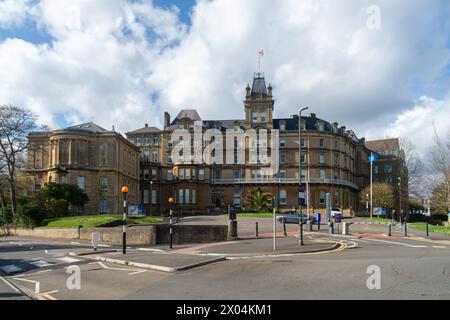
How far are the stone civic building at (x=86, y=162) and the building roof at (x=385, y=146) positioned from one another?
71100 millimetres

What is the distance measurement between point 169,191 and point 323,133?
Answer: 3175 centimetres

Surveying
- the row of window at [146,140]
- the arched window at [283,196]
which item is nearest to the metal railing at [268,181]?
the arched window at [283,196]

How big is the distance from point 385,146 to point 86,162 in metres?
77.9

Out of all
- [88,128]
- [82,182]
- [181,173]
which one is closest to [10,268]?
[82,182]

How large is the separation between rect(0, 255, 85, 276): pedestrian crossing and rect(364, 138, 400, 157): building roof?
100142 mm

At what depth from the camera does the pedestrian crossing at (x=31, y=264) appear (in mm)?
16066

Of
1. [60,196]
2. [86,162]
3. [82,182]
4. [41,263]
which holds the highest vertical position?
[86,162]

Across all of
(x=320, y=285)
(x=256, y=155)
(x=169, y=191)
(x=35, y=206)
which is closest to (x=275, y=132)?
(x=256, y=155)

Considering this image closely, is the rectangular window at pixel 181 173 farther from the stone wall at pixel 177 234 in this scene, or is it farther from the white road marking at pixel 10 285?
the white road marking at pixel 10 285

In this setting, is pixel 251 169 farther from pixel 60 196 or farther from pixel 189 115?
pixel 60 196

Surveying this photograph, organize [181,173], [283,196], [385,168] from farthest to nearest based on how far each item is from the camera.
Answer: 1. [385,168]
2. [283,196]
3. [181,173]

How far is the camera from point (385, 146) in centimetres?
10969

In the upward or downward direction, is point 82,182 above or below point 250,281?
above

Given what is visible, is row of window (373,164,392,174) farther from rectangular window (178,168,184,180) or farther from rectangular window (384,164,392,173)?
rectangular window (178,168,184,180)
